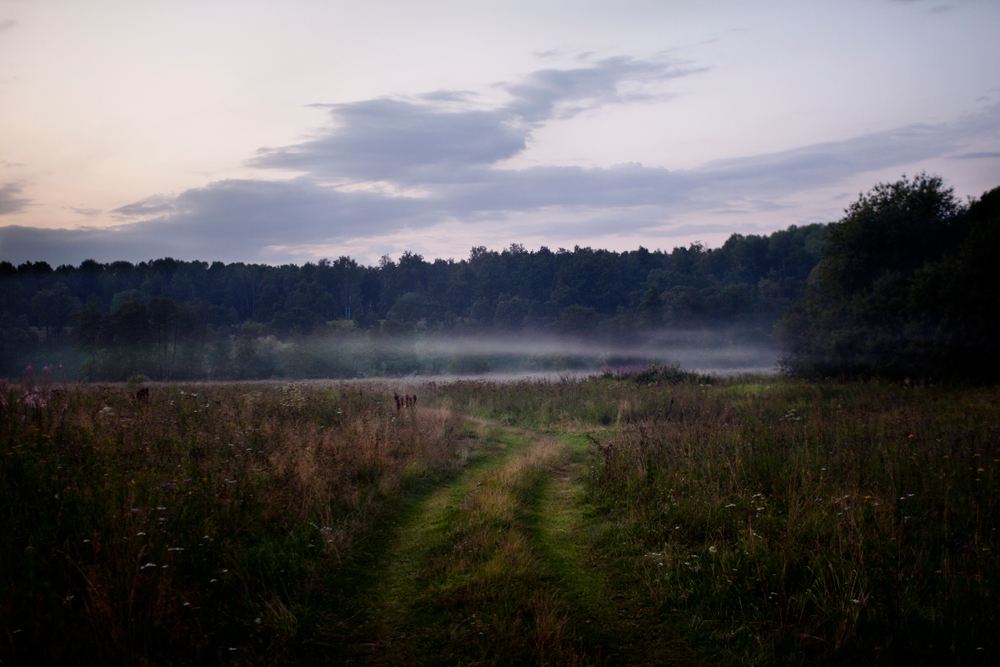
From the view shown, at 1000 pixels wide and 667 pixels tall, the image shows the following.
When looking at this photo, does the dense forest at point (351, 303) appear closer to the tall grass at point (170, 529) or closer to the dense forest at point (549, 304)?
the dense forest at point (549, 304)

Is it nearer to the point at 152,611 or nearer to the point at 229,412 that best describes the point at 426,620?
the point at 152,611

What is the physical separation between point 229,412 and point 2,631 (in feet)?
20.9

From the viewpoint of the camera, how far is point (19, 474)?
516 centimetres

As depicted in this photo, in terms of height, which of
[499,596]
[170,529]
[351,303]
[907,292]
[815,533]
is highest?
[351,303]

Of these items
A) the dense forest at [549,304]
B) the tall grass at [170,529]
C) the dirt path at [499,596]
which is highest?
the dense forest at [549,304]

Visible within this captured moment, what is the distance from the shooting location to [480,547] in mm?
5461

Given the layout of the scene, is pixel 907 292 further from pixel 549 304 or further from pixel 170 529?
pixel 549 304

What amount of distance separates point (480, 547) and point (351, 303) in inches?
2877

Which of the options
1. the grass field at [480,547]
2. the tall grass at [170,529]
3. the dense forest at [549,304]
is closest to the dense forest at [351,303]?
the dense forest at [549,304]

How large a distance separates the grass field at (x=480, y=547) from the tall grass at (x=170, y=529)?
3cm

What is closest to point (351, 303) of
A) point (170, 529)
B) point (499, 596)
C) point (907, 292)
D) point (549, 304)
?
point (549, 304)

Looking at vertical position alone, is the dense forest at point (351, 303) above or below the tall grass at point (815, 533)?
above

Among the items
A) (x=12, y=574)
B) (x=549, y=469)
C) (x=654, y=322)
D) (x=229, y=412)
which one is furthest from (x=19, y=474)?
(x=654, y=322)

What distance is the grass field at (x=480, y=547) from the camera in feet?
12.4
